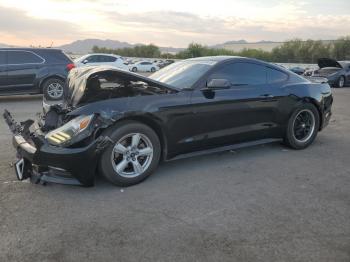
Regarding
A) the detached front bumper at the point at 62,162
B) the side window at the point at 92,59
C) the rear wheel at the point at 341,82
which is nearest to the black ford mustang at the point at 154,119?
the detached front bumper at the point at 62,162

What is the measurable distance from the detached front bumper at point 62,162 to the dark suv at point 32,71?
7450 millimetres

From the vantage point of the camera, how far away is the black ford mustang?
4305 millimetres

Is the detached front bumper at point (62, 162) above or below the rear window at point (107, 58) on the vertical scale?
below

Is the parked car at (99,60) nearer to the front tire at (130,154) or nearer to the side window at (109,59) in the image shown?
the side window at (109,59)

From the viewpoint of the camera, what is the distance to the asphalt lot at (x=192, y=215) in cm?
321

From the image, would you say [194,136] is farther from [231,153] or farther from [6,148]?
[6,148]

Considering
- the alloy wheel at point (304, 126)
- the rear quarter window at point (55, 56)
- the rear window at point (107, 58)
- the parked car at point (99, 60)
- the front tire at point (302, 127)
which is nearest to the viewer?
the front tire at point (302, 127)

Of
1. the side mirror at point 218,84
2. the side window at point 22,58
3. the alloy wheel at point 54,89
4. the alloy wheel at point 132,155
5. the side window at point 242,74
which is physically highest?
the side window at point 22,58

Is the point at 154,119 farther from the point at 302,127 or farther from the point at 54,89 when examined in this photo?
the point at 54,89

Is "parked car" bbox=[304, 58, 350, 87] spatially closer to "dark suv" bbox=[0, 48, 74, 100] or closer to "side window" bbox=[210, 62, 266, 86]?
"dark suv" bbox=[0, 48, 74, 100]

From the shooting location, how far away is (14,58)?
1171cm

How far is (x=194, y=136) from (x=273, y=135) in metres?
1.51

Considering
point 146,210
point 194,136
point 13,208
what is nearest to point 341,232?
point 146,210

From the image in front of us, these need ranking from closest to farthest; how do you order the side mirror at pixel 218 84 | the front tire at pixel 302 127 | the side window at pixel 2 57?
the side mirror at pixel 218 84
the front tire at pixel 302 127
the side window at pixel 2 57
